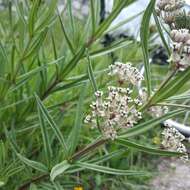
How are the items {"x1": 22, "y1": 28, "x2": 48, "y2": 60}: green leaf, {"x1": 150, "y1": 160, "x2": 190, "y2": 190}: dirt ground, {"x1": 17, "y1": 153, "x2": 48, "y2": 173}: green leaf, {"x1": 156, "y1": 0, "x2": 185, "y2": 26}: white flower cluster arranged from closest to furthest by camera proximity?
{"x1": 156, "y1": 0, "x2": 185, "y2": 26}: white flower cluster < {"x1": 17, "y1": 153, "x2": 48, "y2": 173}: green leaf < {"x1": 22, "y1": 28, "x2": 48, "y2": 60}: green leaf < {"x1": 150, "y1": 160, "x2": 190, "y2": 190}: dirt ground

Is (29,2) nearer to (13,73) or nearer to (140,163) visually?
(13,73)

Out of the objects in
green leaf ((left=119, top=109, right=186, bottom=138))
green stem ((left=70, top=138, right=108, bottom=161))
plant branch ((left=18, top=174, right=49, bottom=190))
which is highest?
green leaf ((left=119, top=109, right=186, bottom=138))

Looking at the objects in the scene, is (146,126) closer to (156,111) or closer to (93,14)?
(156,111)

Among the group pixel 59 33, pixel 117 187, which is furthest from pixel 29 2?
pixel 59 33

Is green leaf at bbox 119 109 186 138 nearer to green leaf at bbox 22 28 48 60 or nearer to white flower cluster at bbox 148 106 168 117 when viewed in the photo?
white flower cluster at bbox 148 106 168 117

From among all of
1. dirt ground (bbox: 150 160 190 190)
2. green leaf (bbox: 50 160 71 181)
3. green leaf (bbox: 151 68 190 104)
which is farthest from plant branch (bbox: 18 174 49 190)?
dirt ground (bbox: 150 160 190 190)

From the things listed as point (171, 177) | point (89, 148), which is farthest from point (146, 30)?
point (171, 177)

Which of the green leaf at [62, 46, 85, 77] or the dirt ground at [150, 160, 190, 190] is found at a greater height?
the green leaf at [62, 46, 85, 77]
